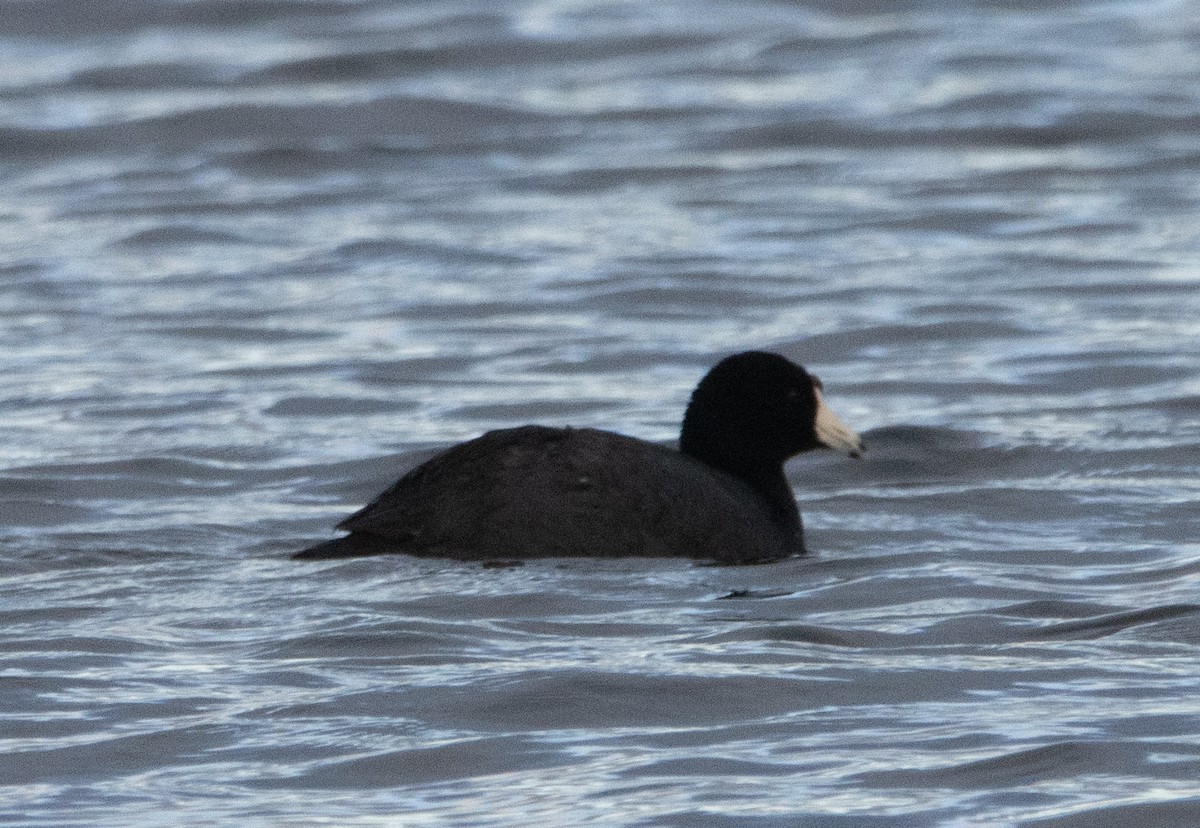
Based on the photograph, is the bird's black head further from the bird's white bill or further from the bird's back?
the bird's back

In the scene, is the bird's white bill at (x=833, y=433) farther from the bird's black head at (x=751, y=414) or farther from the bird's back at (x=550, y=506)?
the bird's back at (x=550, y=506)

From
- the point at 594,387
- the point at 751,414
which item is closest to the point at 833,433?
the point at 751,414

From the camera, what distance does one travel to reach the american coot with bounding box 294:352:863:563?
8141 millimetres

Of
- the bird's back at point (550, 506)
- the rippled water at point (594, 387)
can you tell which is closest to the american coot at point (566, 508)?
the bird's back at point (550, 506)

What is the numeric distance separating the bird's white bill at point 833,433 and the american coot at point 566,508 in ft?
1.32

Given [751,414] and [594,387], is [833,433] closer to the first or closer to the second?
[751,414]

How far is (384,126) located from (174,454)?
10319mm

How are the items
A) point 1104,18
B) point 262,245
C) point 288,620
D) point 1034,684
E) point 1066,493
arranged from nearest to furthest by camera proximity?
point 1034,684 → point 288,620 → point 1066,493 → point 262,245 → point 1104,18

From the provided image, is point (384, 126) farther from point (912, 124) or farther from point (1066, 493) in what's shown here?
point (1066, 493)

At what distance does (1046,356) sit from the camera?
13.2 metres

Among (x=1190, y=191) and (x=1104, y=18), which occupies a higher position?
(x=1104, y=18)

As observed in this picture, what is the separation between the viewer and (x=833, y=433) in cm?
936

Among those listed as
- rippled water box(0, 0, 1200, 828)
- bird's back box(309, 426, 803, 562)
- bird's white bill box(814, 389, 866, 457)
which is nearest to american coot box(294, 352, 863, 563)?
bird's back box(309, 426, 803, 562)

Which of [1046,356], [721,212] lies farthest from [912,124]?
[1046,356]
